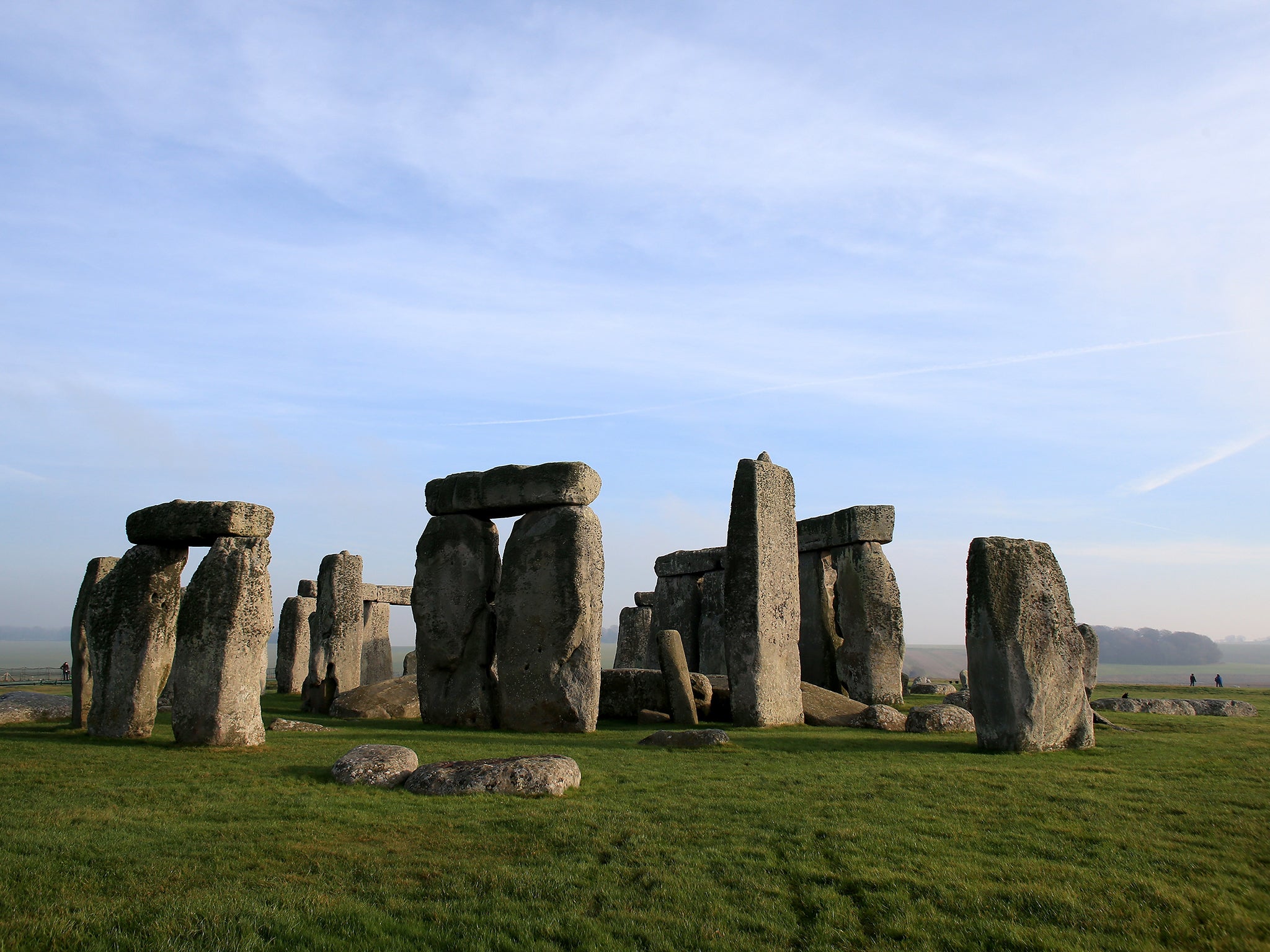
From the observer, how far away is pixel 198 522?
10.5 meters

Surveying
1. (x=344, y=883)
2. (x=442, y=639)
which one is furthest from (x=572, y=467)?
(x=344, y=883)

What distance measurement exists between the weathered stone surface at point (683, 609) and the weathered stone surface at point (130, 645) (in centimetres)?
1383

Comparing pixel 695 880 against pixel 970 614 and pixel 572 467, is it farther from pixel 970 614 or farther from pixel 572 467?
pixel 572 467

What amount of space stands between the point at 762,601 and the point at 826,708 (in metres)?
2.43

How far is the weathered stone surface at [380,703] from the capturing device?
15.4m

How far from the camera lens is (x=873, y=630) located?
1866 centimetres

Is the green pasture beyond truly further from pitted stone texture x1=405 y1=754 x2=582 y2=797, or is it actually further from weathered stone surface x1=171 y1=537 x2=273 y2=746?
weathered stone surface x1=171 y1=537 x2=273 y2=746

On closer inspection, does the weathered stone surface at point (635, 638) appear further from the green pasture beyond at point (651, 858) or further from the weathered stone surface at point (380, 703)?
the green pasture beyond at point (651, 858)

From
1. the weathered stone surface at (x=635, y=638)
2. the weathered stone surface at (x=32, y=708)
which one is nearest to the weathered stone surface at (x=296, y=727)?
the weathered stone surface at (x=32, y=708)

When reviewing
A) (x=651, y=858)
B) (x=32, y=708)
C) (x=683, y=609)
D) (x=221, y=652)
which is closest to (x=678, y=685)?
(x=221, y=652)

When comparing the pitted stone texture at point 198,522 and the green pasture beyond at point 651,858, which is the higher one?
the pitted stone texture at point 198,522

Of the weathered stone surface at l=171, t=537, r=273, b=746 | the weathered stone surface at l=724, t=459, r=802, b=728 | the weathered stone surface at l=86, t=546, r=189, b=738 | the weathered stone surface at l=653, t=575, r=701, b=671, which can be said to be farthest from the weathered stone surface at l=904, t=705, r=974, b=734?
the weathered stone surface at l=653, t=575, r=701, b=671

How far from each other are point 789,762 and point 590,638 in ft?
13.7

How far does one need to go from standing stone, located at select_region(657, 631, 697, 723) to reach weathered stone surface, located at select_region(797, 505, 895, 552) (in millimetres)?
5806
